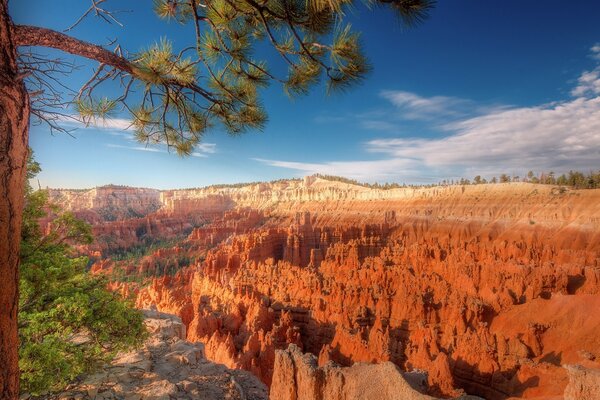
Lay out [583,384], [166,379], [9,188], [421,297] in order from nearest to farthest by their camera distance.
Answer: [9,188] → [583,384] → [166,379] → [421,297]

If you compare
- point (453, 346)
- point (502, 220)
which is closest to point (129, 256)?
point (453, 346)

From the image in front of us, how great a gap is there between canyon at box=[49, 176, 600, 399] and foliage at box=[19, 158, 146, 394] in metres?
3.94

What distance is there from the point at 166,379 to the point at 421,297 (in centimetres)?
1555

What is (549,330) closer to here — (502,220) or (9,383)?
(9,383)

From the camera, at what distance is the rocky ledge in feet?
17.5

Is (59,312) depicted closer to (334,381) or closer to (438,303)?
(334,381)

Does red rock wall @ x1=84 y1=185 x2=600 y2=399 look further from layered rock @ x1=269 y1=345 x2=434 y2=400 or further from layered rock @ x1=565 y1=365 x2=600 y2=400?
layered rock @ x1=565 y1=365 x2=600 y2=400

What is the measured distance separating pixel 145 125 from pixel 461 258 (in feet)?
89.8

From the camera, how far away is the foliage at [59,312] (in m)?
3.64

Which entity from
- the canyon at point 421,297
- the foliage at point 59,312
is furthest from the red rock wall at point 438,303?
the foliage at point 59,312

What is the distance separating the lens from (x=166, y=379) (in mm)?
6176

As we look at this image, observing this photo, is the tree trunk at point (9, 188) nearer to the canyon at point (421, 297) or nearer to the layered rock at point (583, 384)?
the canyon at point (421, 297)

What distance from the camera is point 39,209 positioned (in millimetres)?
5254

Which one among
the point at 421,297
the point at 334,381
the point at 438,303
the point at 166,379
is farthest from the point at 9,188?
the point at 438,303
